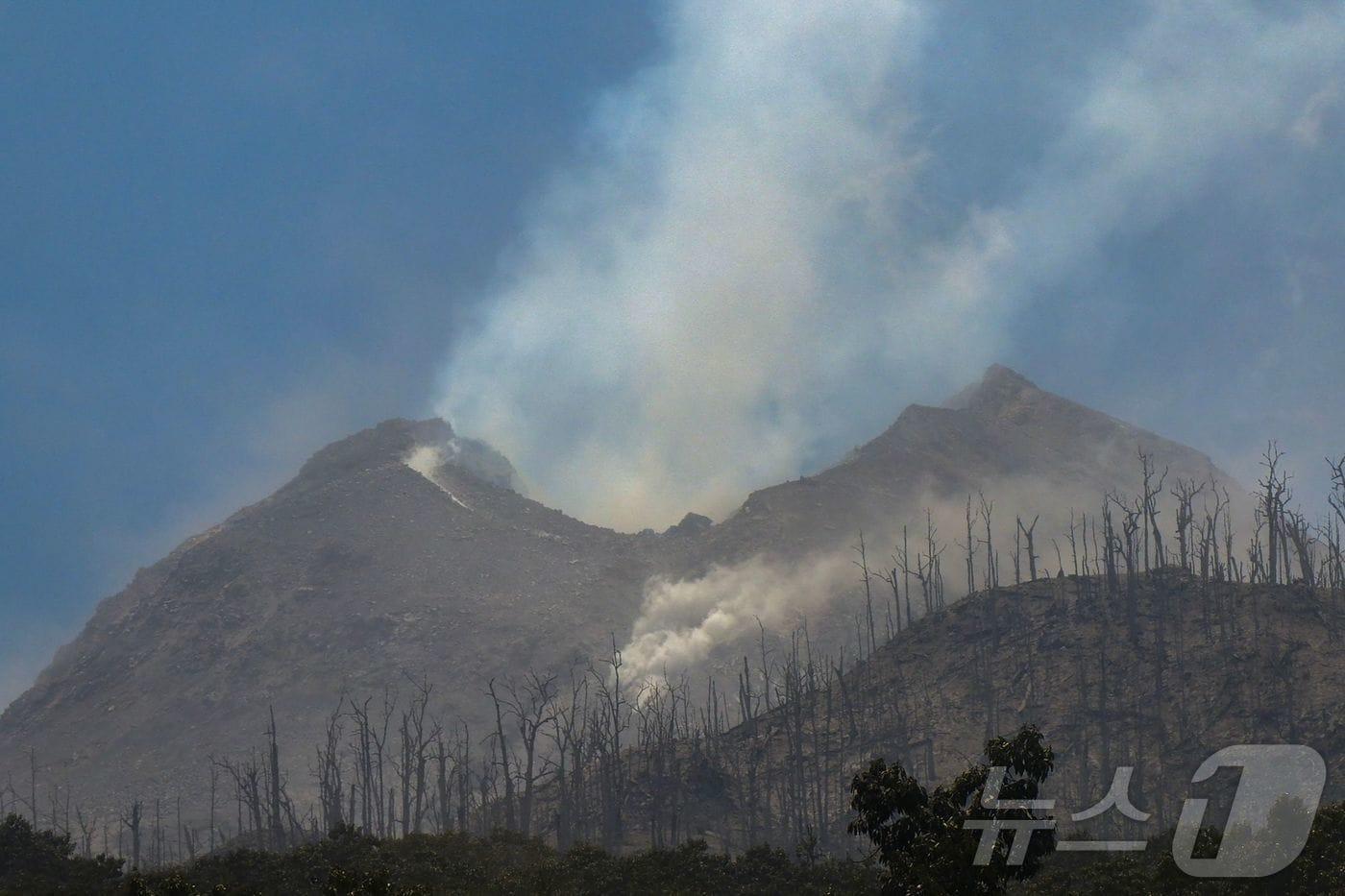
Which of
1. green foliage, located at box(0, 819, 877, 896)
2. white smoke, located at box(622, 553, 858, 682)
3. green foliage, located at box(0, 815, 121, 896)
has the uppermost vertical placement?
white smoke, located at box(622, 553, 858, 682)

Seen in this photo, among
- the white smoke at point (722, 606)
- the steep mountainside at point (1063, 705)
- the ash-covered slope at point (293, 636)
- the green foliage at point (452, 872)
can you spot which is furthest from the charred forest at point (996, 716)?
the white smoke at point (722, 606)

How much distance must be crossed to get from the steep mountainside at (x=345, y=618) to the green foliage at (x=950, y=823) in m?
123

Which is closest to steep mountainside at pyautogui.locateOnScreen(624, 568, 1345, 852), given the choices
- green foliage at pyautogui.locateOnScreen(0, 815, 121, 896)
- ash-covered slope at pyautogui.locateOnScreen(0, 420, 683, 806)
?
green foliage at pyautogui.locateOnScreen(0, 815, 121, 896)

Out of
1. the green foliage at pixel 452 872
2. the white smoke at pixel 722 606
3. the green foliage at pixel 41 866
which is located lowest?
the green foliage at pixel 452 872

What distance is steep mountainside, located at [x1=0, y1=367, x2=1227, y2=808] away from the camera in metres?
150

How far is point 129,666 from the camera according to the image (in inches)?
6644

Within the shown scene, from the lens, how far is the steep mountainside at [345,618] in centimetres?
15000

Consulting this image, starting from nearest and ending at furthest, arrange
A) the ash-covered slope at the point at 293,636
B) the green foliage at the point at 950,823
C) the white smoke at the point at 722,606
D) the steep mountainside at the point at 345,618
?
the green foliage at the point at 950,823
the ash-covered slope at the point at 293,636
the steep mountainside at the point at 345,618
the white smoke at the point at 722,606

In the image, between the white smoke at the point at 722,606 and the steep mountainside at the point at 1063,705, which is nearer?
the steep mountainside at the point at 1063,705

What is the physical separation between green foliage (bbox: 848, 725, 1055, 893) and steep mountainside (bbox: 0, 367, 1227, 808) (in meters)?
123

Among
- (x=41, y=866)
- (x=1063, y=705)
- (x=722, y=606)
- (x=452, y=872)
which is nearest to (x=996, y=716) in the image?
(x=1063, y=705)

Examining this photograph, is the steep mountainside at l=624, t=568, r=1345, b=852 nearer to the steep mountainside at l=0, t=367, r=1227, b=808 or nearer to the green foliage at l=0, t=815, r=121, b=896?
the green foliage at l=0, t=815, r=121, b=896

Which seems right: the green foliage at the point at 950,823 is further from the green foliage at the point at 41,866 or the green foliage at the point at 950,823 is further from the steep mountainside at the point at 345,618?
the steep mountainside at the point at 345,618

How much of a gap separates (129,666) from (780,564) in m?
94.5
